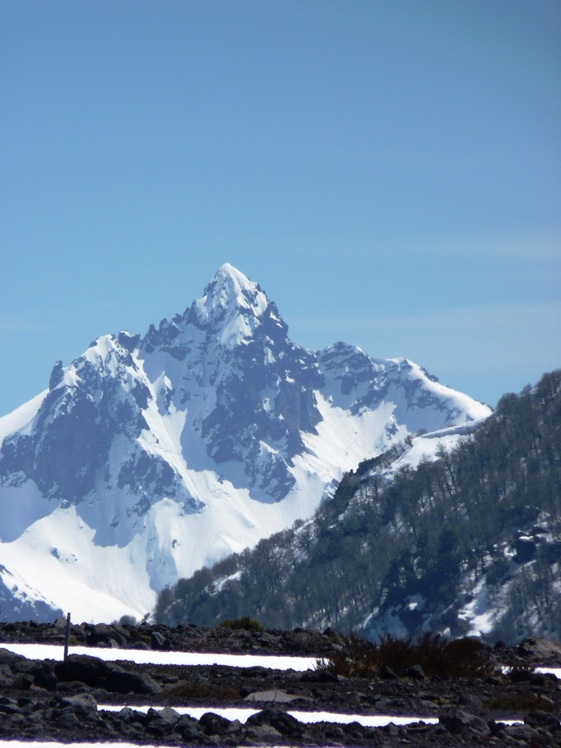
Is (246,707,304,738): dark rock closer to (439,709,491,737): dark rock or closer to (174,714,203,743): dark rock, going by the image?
(174,714,203,743): dark rock

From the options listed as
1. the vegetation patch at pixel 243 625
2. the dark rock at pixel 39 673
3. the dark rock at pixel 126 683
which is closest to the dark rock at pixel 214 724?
the dark rock at pixel 126 683

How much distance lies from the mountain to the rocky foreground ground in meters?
109

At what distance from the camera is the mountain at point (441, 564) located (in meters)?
146

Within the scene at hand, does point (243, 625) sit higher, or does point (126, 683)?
point (243, 625)

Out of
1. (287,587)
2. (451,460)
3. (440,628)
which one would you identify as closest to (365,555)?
(287,587)

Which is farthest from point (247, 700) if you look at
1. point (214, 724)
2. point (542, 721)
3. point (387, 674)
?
point (387, 674)

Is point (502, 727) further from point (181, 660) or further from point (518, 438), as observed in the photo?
point (518, 438)

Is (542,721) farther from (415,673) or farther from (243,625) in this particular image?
(243,625)

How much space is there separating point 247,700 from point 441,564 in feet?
497

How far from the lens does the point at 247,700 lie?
1859 cm

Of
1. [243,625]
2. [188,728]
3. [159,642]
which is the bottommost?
[188,728]

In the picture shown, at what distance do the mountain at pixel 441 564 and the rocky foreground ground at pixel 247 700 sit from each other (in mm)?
108944

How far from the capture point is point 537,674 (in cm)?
2464

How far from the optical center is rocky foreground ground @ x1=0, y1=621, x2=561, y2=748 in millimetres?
14867
